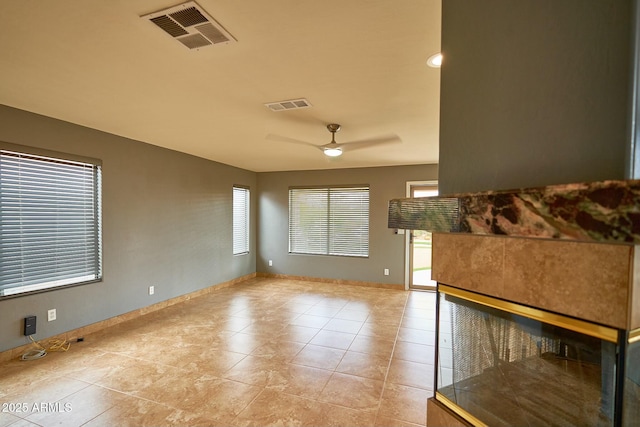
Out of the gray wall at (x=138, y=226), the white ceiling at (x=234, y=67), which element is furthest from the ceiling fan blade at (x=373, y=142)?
the gray wall at (x=138, y=226)

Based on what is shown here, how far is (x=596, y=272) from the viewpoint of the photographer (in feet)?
2.85

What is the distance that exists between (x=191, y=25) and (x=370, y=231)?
4906 millimetres

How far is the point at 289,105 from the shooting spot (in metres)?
2.68

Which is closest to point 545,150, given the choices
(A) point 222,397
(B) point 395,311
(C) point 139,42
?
(C) point 139,42

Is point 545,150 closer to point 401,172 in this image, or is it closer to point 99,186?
point 99,186

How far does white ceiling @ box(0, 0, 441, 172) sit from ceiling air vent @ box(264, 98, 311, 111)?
0.08m

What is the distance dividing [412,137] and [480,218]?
2.88 metres

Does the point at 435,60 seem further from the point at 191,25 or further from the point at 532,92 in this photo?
the point at 191,25

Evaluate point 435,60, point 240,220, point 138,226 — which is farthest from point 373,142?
point 240,220

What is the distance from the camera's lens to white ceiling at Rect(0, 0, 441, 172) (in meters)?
1.46

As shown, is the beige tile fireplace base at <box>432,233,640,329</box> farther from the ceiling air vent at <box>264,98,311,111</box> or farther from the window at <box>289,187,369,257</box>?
the window at <box>289,187,369,257</box>

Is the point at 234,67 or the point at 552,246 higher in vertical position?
the point at 234,67

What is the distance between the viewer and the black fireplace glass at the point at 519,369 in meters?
0.98

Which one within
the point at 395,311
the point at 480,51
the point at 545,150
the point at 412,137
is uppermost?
the point at 412,137
